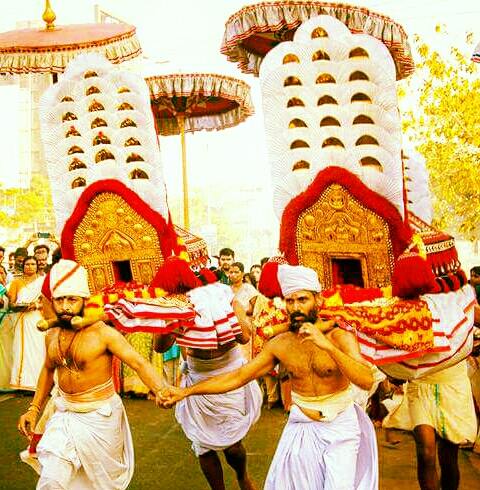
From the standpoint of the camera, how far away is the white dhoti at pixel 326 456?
11.7ft

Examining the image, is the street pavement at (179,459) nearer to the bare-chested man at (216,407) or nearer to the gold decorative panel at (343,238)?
the bare-chested man at (216,407)

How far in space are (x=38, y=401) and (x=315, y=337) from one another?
6.50ft

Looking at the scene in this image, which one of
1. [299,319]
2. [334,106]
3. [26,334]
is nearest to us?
[299,319]

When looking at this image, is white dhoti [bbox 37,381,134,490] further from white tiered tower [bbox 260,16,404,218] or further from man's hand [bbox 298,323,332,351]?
white tiered tower [bbox 260,16,404,218]

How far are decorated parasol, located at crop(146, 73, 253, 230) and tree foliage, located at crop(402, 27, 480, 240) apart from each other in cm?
420

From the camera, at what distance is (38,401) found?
4.39 meters

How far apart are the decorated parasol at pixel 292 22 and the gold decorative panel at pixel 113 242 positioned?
1.37 m

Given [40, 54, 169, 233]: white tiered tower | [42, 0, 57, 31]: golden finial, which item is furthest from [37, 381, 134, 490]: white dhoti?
[42, 0, 57, 31]: golden finial

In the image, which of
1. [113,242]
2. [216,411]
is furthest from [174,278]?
[216,411]

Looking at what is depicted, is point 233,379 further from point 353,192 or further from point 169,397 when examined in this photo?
point 353,192

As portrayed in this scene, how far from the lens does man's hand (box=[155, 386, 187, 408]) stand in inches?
152

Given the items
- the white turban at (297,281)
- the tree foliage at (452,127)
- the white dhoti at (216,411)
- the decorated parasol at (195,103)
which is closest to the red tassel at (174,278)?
the white dhoti at (216,411)

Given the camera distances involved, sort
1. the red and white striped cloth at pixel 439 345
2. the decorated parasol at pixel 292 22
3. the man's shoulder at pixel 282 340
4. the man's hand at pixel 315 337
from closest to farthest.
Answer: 1. the man's hand at pixel 315 337
2. the man's shoulder at pixel 282 340
3. the red and white striped cloth at pixel 439 345
4. the decorated parasol at pixel 292 22

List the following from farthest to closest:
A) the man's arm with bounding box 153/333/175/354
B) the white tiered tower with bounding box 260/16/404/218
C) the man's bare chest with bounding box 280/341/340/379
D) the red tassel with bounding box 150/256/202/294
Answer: the man's arm with bounding box 153/333/175/354, the red tassel with bounding box 150/256/202/294, the white tiered tower with bounding box 260/16/404/218, the man's bare chest with bounding box 280/341/340/379
